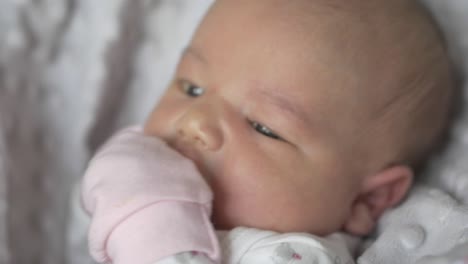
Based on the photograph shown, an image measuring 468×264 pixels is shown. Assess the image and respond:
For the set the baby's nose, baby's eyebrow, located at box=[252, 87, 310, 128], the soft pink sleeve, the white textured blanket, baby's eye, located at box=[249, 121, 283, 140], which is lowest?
the white textured blanket

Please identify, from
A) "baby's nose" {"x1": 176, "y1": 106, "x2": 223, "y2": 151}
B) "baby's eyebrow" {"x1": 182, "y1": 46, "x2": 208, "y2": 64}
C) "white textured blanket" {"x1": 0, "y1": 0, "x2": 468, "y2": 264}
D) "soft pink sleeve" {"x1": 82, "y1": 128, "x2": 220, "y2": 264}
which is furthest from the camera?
"white textured blanket" {"x1": 0, "y1": 0, "x2": 468, "y2": 264}

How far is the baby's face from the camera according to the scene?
919mm

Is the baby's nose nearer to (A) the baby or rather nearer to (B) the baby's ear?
(A) the baby

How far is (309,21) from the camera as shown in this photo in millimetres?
964

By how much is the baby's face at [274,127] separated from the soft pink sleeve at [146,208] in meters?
0.06

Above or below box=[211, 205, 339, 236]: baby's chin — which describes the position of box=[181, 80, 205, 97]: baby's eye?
above

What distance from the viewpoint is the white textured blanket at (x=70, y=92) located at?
1118mm

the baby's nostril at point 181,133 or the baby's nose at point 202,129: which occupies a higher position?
the baby's nose at point 202,129

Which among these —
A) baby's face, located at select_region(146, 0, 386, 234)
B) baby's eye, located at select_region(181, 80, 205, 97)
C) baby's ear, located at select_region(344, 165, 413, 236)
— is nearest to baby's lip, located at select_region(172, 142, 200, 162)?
baby's face, located at select_region(146, 0, 386, 234)

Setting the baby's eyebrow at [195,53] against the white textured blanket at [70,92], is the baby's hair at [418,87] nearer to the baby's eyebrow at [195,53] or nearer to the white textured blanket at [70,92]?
the white textured blanket at [70,92]

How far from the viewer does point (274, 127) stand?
3.08ft

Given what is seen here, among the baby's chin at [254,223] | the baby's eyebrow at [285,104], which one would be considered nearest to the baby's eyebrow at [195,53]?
the baby's eyebrow at [285,104]

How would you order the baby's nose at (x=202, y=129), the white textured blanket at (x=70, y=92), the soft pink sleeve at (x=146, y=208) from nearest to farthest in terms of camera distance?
the soft pink sleeve at (x=146, y=208) < the baby's nose at (x=202, y=129) < the white textured blanket at (x=70, y=92)

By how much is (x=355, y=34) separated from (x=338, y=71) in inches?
2.6
